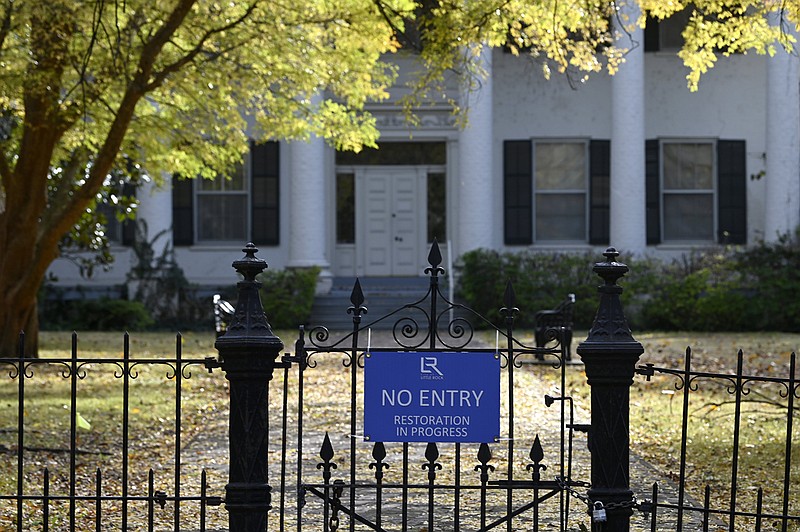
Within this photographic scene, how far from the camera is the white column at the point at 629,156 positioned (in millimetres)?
24438

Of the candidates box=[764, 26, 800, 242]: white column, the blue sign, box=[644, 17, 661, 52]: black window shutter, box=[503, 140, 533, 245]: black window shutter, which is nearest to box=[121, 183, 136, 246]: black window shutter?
box=[503, 140, 533, 245]: black window shutter

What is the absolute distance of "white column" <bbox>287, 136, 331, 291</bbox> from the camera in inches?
955

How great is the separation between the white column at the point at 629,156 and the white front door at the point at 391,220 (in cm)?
413

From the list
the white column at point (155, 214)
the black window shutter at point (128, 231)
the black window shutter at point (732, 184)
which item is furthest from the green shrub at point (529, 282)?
the black window shutter at point (128, 231)

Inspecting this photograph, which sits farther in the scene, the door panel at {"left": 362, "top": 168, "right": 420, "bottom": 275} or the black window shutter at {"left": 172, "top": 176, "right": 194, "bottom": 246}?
the door panel at {"left": 362, "top": 168, "right": 420, "bottom": 275}

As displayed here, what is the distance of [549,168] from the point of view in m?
25.8

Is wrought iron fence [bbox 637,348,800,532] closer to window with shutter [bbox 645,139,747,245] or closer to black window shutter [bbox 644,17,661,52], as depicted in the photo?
window with shutter [bbox 645,139,747,245]

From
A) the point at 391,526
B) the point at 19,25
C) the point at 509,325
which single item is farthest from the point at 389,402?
the point at 19,25

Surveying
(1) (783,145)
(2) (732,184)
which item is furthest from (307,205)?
(1) (783,145)

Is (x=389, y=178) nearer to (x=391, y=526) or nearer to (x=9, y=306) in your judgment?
(x=9, y=306)

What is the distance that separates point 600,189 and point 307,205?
6.06 metres

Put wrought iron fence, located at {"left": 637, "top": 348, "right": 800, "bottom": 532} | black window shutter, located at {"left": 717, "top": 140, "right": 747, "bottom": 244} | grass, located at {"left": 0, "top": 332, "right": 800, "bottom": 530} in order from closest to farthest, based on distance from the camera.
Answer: wrought iron fence, located at {"left": 637, "top": 348, "right": 800, "bottom": 532}
grass, located at {"left": 0, "top": 332, "right": 800, "bottom": 530}
black window shutter, located at {"left": 717, "top": 140, "right": 747, "bottom": 244}

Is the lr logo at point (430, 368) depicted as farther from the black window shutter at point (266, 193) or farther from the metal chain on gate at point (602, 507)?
the black window shutter at point (266, 193)

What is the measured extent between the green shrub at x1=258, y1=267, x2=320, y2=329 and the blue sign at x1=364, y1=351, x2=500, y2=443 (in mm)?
17499
